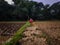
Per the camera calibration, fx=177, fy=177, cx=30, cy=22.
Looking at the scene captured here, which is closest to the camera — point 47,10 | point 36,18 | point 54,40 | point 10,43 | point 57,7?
point 54,40

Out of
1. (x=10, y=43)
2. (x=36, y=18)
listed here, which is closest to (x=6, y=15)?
(x=36, y=18)

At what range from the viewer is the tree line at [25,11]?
3.22 metres

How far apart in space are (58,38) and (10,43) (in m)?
0.45

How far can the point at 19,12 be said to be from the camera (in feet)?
11.3

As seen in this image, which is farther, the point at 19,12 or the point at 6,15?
the point at 6,15

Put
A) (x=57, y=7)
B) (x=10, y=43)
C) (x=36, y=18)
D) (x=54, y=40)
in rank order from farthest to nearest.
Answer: (x=36, y=18), (x=57, y=7), (x=10, y=43), (x=54, y=40)

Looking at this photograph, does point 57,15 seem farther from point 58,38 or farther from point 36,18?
point 58,38

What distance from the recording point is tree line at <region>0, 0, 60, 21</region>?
322 centimetres

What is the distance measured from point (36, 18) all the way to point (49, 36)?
205cm

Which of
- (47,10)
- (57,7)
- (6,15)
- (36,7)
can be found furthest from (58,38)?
(6,15)

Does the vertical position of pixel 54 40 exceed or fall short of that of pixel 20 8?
it falls short

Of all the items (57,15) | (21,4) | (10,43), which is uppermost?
(21,4)

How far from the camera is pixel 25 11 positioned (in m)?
3.56

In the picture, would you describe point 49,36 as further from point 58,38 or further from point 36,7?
point 36,7
